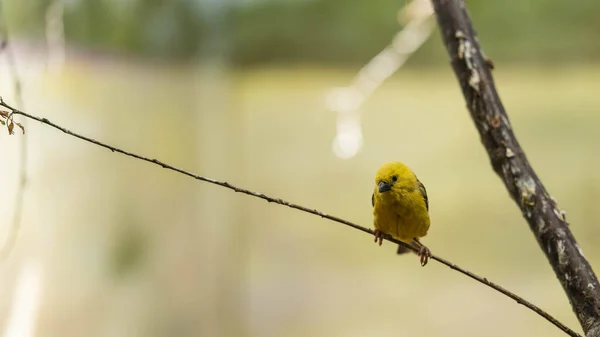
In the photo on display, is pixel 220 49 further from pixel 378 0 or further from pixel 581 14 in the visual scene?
pixel 581 14

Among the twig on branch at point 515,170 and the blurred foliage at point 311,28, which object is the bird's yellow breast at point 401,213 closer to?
the twig on branch at point 515,170

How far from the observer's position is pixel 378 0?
7.61 feet

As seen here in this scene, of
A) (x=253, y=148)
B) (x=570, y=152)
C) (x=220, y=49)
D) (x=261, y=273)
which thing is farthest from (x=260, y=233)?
(x=570, y=152)

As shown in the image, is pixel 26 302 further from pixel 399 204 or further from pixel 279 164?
pixel 279 164

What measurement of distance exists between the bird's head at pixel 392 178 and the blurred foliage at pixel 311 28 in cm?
105

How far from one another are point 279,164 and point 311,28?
2.01ft

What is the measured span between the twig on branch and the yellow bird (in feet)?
0.75

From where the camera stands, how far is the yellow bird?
1087 millimetres

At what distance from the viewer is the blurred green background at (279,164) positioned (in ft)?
5.26

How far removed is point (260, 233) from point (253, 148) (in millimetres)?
394

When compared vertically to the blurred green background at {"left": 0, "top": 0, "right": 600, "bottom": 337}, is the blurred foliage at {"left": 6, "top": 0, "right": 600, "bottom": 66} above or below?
above

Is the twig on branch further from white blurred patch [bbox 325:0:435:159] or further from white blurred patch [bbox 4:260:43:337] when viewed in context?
white blurred patch [bbox 4:260:43:337]

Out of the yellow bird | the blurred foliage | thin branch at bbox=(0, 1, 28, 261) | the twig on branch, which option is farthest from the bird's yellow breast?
the blurred foliage

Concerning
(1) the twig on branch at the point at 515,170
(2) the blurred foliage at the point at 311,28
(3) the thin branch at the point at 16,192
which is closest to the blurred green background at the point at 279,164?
(2) the blurred foliage at the point at 311,28
